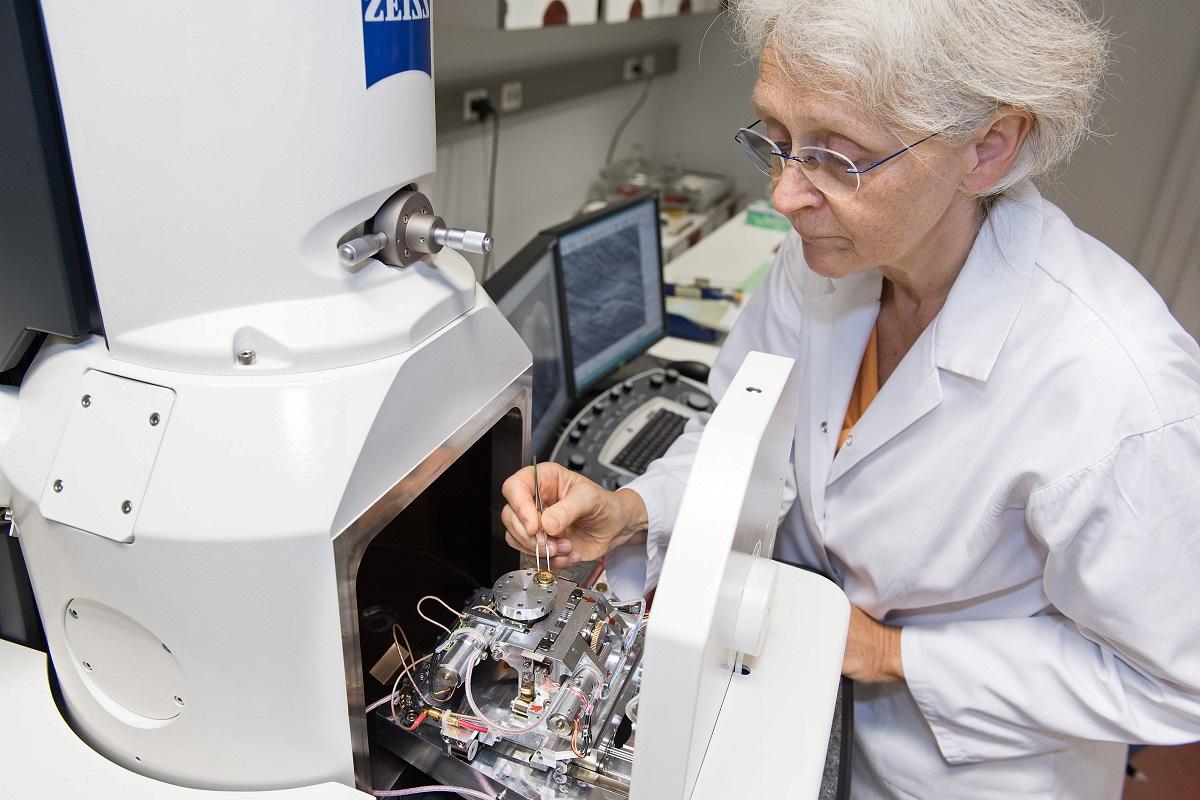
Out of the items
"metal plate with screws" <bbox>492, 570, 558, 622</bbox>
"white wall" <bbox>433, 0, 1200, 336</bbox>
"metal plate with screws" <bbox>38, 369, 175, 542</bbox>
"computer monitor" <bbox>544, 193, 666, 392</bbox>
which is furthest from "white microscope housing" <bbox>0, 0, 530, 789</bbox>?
"white wall" <bbox>433, 0, 1200, 336</bbox>

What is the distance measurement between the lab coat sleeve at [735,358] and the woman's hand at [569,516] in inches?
1.0

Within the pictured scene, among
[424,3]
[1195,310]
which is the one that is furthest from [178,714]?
[1195,310]

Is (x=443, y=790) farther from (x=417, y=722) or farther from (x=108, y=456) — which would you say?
(x=108, y=456)

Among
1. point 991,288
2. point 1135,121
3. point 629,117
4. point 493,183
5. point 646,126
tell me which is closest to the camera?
point 991,288

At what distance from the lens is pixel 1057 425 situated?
2.61 feet

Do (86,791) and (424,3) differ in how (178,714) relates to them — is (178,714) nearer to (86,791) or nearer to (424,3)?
(86,791)

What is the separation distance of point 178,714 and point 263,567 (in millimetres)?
169

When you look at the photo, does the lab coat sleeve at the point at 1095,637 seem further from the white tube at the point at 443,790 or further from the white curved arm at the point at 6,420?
the white curved arm at the point at 6,420

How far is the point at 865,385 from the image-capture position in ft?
3.53

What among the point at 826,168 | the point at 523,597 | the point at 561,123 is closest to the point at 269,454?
the point at 523,597

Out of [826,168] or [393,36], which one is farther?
[826,168]

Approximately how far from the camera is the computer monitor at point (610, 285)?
155cm

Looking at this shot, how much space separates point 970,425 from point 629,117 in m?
2.35

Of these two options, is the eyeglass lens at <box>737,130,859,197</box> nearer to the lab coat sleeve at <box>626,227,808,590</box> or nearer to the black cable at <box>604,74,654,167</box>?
the lab coat sleeve at <box>626,227,808,590</box>
